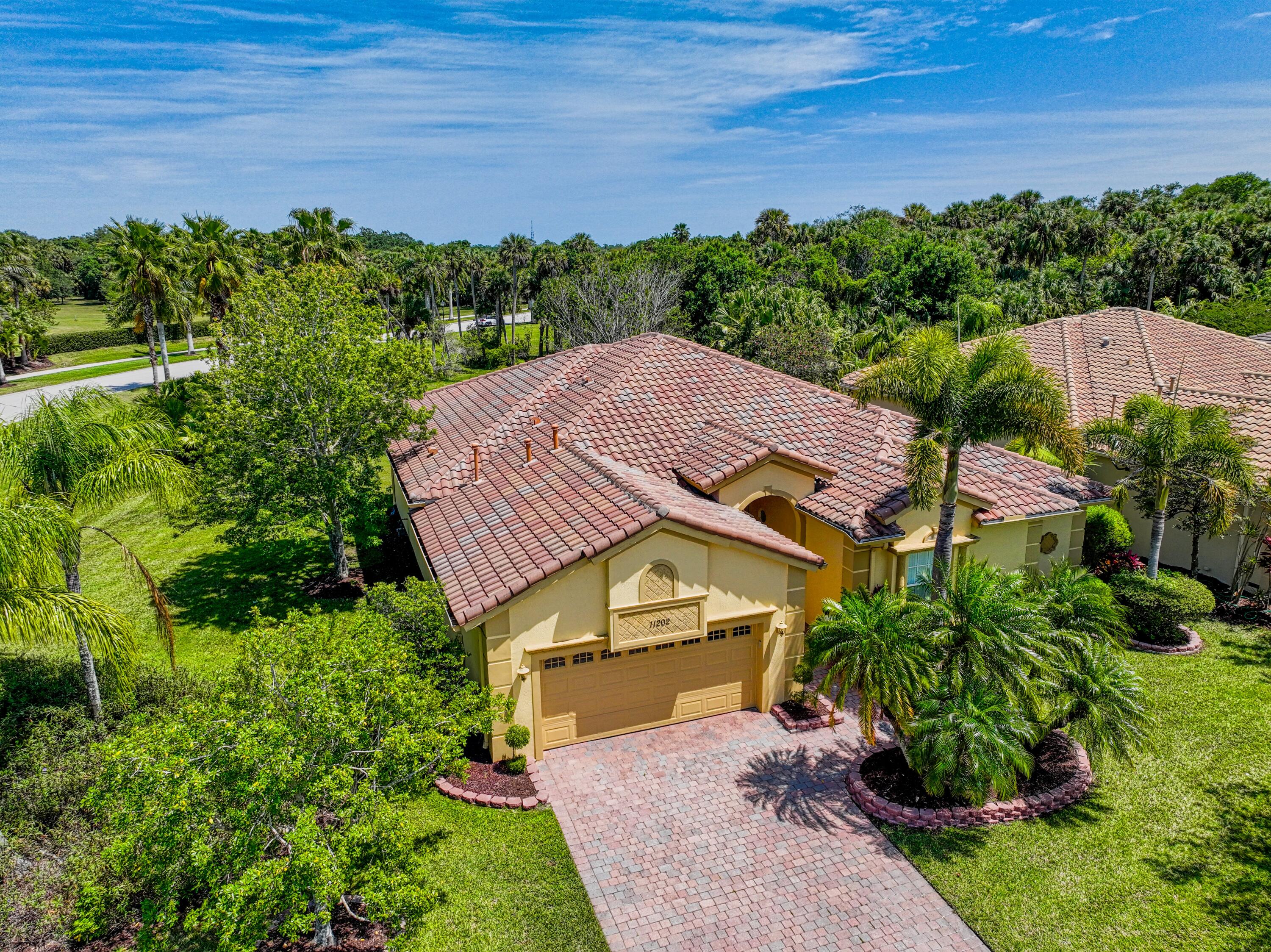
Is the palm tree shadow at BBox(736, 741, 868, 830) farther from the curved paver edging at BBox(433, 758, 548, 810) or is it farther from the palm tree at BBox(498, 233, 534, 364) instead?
the palm tree at BBox(498, 233, 534, 364)

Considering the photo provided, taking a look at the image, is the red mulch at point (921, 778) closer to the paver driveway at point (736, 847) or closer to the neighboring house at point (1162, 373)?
the paver driveway at point (736, 847)

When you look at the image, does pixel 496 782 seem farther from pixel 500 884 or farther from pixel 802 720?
pixel 802 720

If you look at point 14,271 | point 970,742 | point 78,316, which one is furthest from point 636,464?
point 78,316

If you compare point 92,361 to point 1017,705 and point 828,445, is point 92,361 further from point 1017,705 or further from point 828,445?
point 1017,705

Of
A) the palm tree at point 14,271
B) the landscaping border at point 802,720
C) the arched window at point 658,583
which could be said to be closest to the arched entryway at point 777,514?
the landscaping border at point 802,720

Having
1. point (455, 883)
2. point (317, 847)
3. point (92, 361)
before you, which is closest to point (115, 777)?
point (317, 847)

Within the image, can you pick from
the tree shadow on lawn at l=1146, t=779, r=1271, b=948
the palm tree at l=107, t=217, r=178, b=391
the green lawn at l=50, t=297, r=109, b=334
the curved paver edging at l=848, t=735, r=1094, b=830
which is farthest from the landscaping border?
the green lawn at l=50, t=297, r=109, b=334
